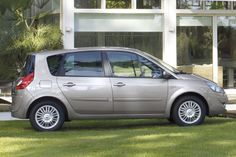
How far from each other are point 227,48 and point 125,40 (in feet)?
11.9

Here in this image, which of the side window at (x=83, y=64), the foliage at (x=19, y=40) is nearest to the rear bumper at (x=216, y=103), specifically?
the side window at (x=83, y=64)

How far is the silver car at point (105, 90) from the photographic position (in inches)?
459

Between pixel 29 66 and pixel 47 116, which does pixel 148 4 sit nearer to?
pixel 29 66

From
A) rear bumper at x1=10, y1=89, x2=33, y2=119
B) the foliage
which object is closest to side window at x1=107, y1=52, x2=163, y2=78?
rear bumper at x1=10, y1=89, x2=33, y2=119

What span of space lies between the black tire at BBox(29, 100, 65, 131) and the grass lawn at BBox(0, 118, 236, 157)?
7.1 inches

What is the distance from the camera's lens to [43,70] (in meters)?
11.8

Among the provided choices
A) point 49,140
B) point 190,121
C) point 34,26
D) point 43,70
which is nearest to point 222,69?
point 34,26

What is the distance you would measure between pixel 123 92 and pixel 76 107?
97 centimetres

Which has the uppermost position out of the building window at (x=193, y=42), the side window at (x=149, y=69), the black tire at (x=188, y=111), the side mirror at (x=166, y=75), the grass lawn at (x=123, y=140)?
the building window at (x=193, y=42)

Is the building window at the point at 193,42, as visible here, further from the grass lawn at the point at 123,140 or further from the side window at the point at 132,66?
the side window at the point at 132,66

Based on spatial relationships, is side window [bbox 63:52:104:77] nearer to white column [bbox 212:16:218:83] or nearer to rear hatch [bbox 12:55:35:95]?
rear hatch [bbox 12:55:35:95]

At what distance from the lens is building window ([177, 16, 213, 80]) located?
19844mm

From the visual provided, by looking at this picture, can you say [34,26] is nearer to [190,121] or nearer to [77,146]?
[190,121]

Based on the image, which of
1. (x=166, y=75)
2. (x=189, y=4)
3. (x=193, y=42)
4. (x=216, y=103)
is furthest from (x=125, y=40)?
(x=216, y=103)
